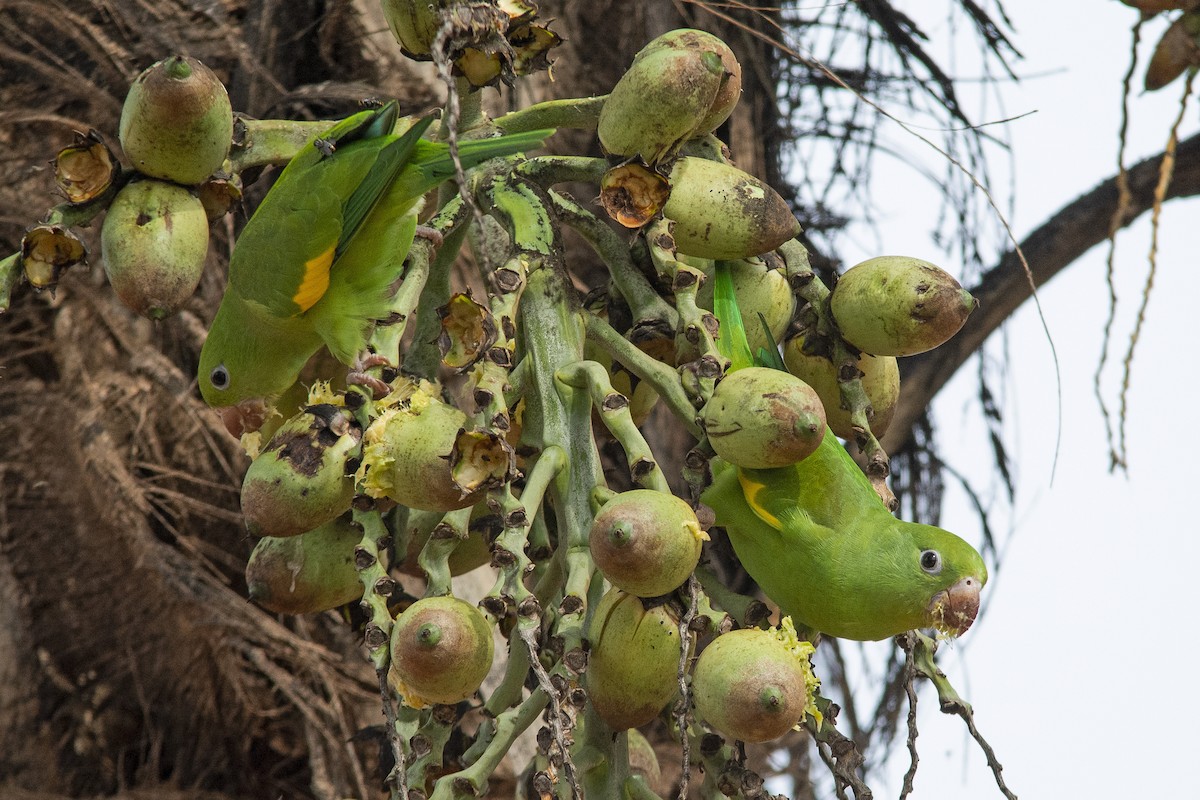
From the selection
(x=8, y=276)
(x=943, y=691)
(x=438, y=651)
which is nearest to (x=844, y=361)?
(x=943, y=691)

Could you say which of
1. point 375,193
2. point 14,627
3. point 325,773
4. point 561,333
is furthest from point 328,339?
point 14,627

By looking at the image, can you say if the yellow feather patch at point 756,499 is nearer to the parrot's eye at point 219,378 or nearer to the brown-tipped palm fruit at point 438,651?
the brown-tipped palm fruit at point 438,651

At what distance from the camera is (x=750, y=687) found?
746 mm

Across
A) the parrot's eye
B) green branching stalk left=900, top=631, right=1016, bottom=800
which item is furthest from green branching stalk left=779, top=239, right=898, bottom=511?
the parrot's eye

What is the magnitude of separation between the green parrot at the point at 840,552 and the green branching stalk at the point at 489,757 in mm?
188

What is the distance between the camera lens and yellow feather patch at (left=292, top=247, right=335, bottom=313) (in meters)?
1.16

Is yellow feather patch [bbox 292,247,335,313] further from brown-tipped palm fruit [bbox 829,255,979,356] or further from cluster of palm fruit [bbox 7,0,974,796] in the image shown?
brown-tipped palm fruit [bbox 829,255,979,356]

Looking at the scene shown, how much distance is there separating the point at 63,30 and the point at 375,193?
1.80 ft

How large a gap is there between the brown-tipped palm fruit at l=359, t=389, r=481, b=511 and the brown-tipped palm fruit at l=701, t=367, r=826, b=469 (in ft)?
0.54

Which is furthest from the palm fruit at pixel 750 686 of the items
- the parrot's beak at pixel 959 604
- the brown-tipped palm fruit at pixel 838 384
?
the brown-tipped palm fruit at pixel 838 384

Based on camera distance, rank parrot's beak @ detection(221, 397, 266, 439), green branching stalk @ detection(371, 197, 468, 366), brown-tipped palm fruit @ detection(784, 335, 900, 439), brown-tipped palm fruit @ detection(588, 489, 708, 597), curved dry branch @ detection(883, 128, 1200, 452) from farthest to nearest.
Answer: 1. curved dry branch @ detection(883, 128, 1200, 452)
2. parrot's beak @ detection(221, 397, 266, 439)
3. brown-tipped palm fruit @ detection(784, 335, 900, 439)
4. green branching stalk @ detection(371, 197, 468, 366)
5. brown-tipped palm fruit @ detection(588, 489, 708, 597)

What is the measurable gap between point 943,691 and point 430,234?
49 centimetres

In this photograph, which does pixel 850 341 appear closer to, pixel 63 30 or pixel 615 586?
pixel 615 586

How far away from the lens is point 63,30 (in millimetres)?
1443
